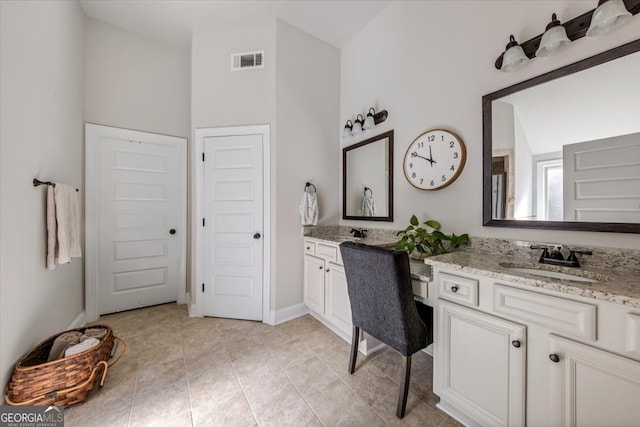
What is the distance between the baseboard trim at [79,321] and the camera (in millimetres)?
2269

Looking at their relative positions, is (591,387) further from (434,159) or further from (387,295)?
(434,159)

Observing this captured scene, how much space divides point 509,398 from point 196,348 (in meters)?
2.16

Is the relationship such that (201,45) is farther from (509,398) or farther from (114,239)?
(509,398)

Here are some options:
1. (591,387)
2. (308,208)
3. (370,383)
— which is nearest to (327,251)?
(308,208)

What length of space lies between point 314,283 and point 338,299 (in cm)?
41

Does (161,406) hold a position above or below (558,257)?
below

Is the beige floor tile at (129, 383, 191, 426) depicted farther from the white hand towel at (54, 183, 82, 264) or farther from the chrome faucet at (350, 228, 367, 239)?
the chrome faucet at (350, 228, 367, 239)

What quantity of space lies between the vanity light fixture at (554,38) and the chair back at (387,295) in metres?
1.32

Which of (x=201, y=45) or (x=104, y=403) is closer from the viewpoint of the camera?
(x=104, y=403)

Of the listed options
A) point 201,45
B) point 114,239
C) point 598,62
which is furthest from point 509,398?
point 201,45

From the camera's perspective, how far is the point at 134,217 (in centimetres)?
277

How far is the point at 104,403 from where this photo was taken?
1467 millimetres

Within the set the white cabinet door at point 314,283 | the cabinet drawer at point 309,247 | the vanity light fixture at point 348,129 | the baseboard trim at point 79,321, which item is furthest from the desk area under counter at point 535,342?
the baseboard trim at point 79,321

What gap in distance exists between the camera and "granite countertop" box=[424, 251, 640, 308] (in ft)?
2.73
